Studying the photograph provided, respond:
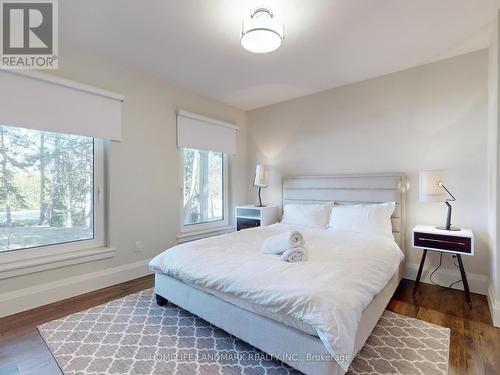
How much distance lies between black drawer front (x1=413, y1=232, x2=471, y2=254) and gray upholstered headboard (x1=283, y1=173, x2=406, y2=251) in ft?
1.19

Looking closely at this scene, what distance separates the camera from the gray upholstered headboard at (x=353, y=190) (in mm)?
3012

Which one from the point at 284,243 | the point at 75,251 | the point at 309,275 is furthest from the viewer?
the point at 75,251

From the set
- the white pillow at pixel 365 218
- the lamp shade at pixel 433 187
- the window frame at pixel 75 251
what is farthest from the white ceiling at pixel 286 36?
the white pillow at pixel 365 218

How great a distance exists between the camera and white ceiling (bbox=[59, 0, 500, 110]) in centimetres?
200

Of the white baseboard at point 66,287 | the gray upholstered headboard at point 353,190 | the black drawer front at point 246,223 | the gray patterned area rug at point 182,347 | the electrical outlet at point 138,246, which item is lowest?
the gray patterned area rug at point 182,347

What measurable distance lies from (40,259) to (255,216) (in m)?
2.66

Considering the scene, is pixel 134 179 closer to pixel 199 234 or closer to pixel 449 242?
pixel 199 234

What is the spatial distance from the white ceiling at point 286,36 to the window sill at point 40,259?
2.07 m

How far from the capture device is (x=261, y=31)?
1.94m

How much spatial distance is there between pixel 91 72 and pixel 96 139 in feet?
2.30

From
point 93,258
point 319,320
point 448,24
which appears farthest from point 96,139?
point 448,24

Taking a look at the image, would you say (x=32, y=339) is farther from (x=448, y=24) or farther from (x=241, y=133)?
(x=448, y=24)

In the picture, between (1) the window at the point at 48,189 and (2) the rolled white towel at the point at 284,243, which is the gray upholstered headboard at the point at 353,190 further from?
(1) the window at the point at 48,189

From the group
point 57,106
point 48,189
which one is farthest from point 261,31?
point 48,189
